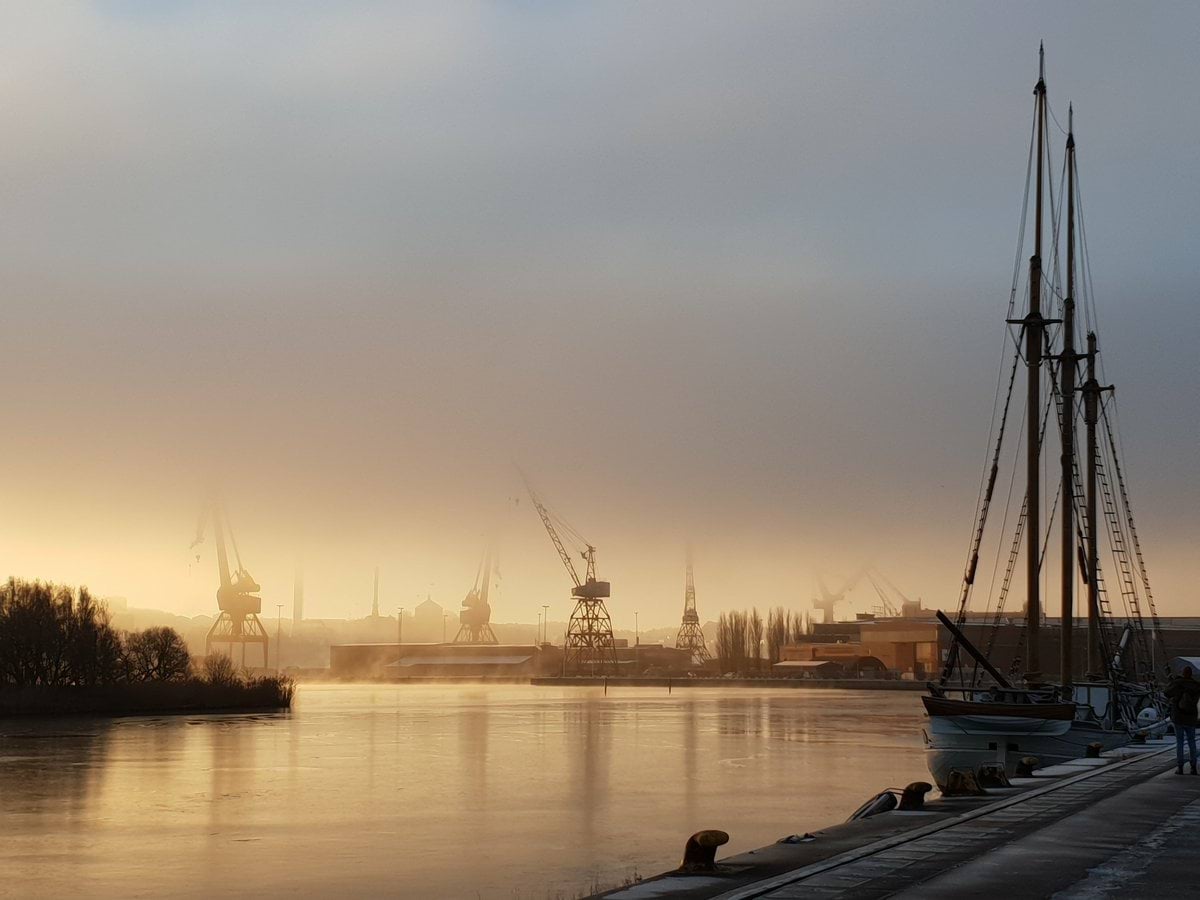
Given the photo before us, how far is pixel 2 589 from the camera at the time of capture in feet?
329

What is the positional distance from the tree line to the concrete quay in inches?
3384

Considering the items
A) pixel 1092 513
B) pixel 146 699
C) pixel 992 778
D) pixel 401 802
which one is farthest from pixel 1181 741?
pixel 146 699

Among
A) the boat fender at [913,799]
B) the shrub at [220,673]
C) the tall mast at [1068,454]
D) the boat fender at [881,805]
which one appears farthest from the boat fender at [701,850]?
the shrub at [220,673]

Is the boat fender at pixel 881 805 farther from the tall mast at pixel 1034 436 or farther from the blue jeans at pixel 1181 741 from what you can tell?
the tall mast at pixel 1034 436

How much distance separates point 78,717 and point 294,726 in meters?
17.4

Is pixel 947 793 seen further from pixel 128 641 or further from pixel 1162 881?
pixel 128 641

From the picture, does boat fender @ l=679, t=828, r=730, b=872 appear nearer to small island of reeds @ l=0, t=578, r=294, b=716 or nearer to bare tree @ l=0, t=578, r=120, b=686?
small island of reeds @ l=0, t=578, r=294, b=716

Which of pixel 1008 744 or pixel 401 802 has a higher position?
pixel 1008 744

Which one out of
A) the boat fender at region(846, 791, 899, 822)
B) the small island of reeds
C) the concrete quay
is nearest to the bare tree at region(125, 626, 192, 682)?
the small island of reeds

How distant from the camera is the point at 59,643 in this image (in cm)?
9588

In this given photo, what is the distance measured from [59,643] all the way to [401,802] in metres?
68.8

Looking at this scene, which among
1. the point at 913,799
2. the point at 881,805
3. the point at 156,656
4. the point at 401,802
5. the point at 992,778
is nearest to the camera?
the point at 913,799

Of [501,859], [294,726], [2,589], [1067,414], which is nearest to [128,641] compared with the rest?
[2,589]

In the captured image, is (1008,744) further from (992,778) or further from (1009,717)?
(992,778)
